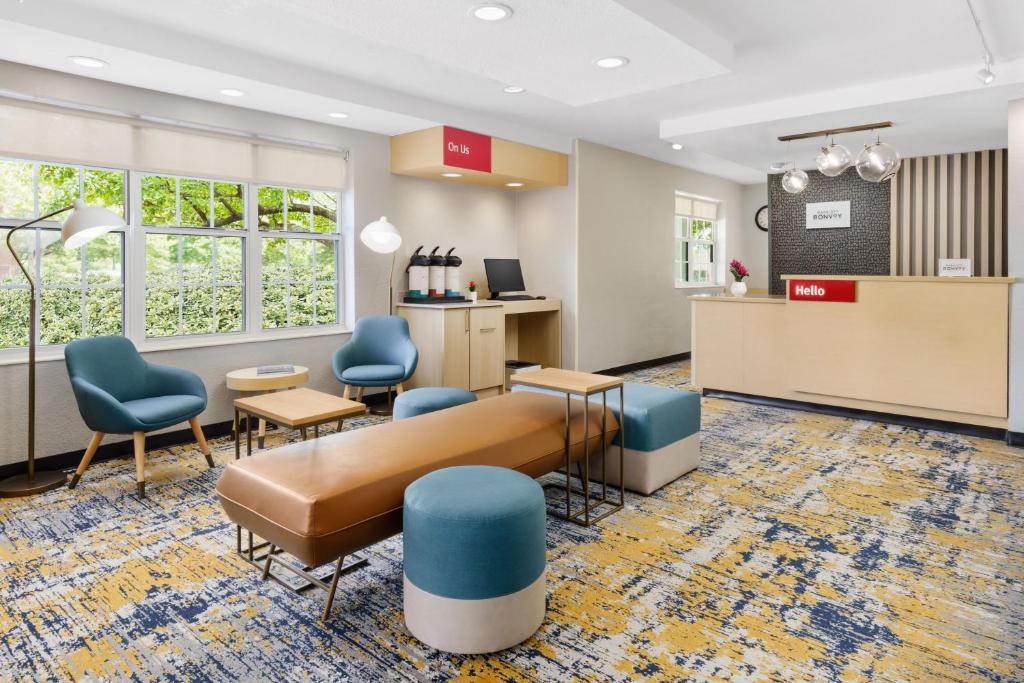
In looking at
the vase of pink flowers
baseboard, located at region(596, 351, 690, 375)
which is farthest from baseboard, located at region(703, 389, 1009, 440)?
baseboard, located at region(596, 351, 690, 375)

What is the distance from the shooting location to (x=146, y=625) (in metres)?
2.39

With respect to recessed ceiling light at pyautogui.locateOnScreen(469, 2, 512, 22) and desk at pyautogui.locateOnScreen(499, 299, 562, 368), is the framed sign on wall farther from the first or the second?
recessed ceiling light at pyautogui.locateOnScreen(469, 2, 512, 22)

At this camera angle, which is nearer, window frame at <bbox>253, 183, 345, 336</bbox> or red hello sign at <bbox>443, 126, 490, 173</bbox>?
window frame at <bbox>253, 183, 345, 336</bbox>

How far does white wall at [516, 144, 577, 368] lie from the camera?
289 inches

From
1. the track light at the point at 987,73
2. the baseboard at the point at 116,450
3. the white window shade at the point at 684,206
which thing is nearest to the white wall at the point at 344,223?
the baseboard at the point at 116,450

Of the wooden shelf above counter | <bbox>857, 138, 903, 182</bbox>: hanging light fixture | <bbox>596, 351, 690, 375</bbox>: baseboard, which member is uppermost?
the wooden shelf above counter

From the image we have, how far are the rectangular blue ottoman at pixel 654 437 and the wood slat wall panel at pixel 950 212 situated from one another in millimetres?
5361

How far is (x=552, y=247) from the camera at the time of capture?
750 centimetres

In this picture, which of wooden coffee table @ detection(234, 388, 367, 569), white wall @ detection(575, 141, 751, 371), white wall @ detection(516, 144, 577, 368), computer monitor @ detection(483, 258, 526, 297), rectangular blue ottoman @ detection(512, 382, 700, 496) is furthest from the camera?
white wall @ detection(575, 141, 751, 371)

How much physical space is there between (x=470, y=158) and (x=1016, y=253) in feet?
14.8

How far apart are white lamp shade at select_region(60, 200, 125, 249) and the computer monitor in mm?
3886

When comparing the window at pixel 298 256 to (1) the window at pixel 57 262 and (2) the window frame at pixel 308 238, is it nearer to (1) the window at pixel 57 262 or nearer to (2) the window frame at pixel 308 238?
(2) the window frame at pixel 308 238

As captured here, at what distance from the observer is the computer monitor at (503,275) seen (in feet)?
23.5

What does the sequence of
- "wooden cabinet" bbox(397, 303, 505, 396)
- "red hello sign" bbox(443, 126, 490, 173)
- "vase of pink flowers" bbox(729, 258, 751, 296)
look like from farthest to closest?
"vase of pink flowers" bbox(729, 258, 751, 296)
"wooden cabinet" bbox(397, 303, 505, 396)
"red hello sign" bbox(443, 126, 490, 173)
